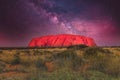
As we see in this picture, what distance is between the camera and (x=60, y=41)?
176 inches

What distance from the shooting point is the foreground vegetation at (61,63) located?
13.8 feet

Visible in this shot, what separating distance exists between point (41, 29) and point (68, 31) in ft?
1.41

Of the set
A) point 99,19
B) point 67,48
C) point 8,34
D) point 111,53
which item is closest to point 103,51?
point 111,53

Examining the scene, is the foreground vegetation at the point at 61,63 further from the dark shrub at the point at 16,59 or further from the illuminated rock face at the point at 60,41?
the illuminated rock face at the point at 60,41

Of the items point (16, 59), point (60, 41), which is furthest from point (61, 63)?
point (16, 59)

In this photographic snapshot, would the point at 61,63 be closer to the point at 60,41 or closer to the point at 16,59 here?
the point at 60,41

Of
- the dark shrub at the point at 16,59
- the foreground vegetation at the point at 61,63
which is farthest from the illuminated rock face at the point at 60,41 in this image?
the dark shrub at the point at 16,59

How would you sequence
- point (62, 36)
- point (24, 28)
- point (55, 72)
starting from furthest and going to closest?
1. point (24, 28)
2. point (62, 36)
3. point (55, 72)

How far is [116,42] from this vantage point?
475 centimetres

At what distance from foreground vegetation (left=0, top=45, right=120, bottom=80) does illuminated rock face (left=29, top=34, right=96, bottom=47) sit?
151mm

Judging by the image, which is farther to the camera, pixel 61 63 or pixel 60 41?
pixel 60 41

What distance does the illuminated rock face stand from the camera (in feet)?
14.5

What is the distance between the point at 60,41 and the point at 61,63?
38cm

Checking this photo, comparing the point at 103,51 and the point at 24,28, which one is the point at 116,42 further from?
the point at 24,28
